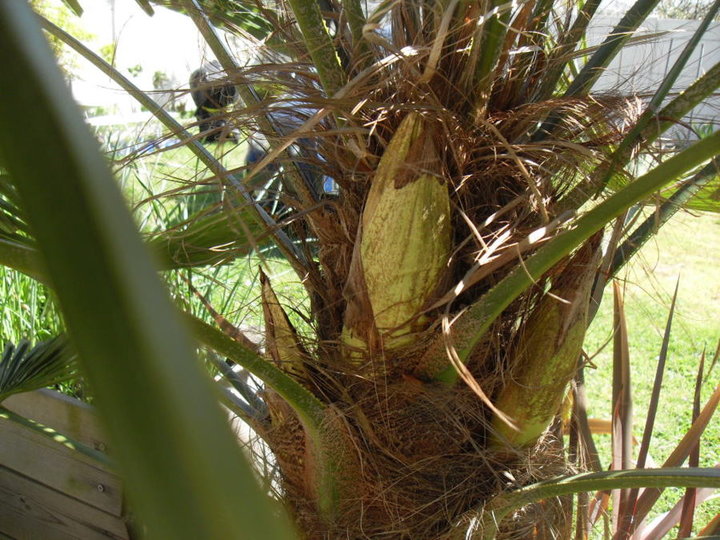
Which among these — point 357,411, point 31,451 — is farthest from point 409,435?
point 31,451

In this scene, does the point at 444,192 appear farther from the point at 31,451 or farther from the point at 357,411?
the point at 31,451

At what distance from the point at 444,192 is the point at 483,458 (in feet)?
0.99

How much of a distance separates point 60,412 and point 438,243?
4.41ft

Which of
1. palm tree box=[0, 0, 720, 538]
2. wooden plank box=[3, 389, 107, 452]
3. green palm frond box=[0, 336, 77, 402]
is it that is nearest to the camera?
palm tree box=[0, 0, 720, 538]

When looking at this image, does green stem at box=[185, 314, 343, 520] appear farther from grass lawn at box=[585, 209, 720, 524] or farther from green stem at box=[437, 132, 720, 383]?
grass lawn at box=[585, 209, 720, 524]

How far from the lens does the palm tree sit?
2.01 feet

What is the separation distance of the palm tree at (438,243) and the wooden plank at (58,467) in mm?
853

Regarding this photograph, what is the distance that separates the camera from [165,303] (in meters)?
0.15

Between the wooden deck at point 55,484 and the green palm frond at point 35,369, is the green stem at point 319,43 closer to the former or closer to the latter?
the green palm frond at point 35,369

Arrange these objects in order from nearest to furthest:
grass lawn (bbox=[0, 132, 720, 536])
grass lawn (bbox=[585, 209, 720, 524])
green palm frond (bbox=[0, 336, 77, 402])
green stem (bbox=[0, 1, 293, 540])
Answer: green stem (bbox=[0, 1, 293, 540]), green palm frond (bbox=[0, 336, 77, 402]), grass lawn (bbox=[0, 132, 720, 536]), grass lawn (bbox=[585, 209, 720, 524])

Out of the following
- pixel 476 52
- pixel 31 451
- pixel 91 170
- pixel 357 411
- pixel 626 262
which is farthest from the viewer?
pixel 31 451

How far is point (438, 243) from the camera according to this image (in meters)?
0.64

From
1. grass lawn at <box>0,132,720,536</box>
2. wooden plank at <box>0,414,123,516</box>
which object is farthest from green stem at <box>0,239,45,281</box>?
wooden plank at <box>0,414,123,516</box>

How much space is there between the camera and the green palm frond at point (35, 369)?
1.04m
